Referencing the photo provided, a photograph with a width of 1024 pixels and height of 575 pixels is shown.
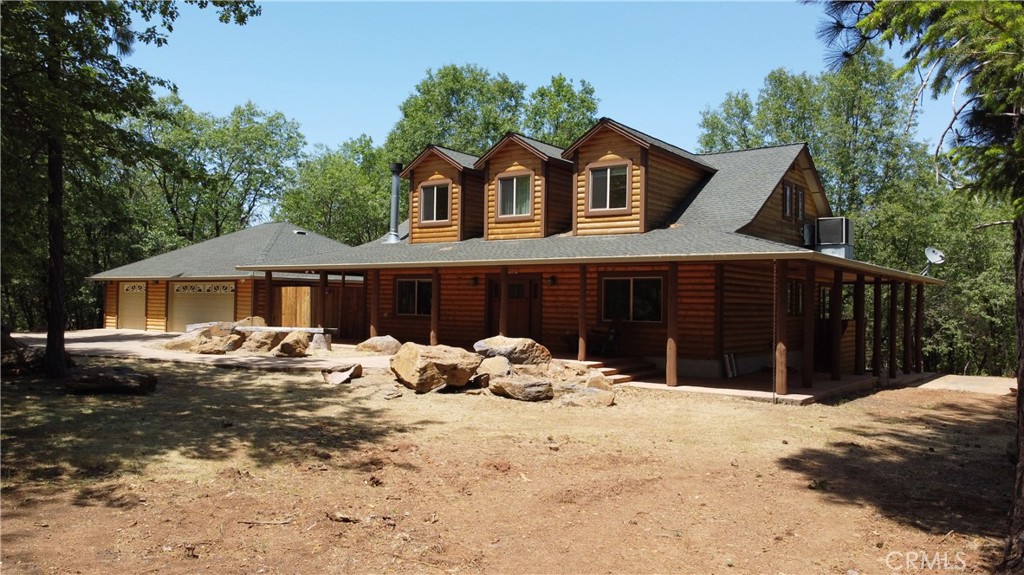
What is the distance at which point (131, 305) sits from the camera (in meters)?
28.2

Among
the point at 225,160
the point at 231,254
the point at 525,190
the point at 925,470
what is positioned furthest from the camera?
the point at 225,160

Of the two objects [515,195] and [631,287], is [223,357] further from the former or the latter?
[631,287]

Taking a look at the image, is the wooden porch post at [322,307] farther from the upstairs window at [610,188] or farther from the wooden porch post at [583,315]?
the wooden porch post at [583,315]

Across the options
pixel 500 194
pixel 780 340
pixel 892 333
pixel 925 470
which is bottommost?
pixel 925 470

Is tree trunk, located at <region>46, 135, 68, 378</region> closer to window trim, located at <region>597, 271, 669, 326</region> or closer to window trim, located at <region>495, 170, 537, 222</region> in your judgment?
window trim, located at <region>495, 170, 537, 222</region>

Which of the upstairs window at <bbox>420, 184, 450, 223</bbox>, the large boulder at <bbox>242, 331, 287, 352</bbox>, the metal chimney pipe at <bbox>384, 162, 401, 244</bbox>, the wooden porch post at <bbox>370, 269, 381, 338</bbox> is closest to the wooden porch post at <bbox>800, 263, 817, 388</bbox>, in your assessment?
the upstairs window at <bbox>420, 184, 450, 223</bbox>

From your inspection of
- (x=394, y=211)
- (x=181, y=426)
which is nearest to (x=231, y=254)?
(x=394, y=211)

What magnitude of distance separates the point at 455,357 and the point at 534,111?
3227 cm

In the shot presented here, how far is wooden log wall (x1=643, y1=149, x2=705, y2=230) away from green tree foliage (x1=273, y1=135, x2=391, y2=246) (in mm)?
27983

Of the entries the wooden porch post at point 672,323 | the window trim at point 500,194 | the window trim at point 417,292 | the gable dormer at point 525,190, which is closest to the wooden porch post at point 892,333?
the wooden porch post at point 672,323

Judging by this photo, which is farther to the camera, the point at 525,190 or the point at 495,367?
the point at 525,190

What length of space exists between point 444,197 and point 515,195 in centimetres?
269

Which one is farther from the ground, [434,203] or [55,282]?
[434,203]

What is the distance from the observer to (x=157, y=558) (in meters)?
4.36
